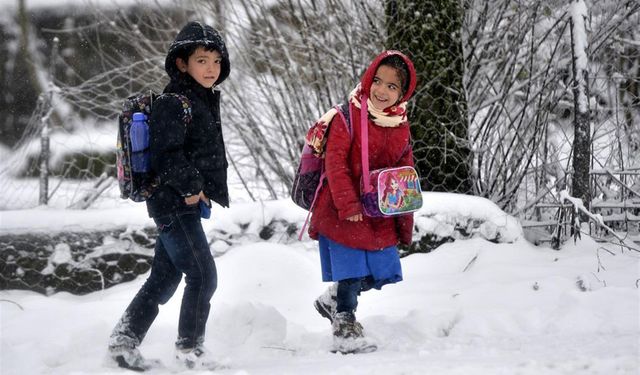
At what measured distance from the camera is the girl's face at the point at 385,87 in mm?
2955

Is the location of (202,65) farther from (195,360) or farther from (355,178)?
(195,360)

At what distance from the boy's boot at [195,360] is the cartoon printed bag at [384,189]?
87 cm

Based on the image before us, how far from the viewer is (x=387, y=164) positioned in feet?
9.98

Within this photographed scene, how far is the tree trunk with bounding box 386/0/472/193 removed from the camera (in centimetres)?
443

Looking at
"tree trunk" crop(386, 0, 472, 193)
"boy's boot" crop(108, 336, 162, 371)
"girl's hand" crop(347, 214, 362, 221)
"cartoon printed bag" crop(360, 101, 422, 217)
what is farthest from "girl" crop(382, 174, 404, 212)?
"tree trunk" crop(386, 0, 472, 193)

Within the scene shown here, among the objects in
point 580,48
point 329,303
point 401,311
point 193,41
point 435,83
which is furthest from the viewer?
point 435,83

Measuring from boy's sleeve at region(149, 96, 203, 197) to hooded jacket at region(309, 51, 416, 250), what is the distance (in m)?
0.61

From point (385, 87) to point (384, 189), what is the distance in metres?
0.44

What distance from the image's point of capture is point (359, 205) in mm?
2869

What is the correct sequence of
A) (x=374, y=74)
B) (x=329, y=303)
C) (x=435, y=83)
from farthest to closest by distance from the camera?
(x=435, y=83) → (x=329, y=303) → (x=374, y=74)

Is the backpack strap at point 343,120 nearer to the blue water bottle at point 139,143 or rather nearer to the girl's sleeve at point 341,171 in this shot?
the girl's sleeve at point 341,171

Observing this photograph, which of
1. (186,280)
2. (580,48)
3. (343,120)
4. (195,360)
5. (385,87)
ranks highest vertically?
(580,48)

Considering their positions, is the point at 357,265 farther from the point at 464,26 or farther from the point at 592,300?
the point at 464,26

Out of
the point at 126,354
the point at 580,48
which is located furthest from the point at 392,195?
the point at 580,48
